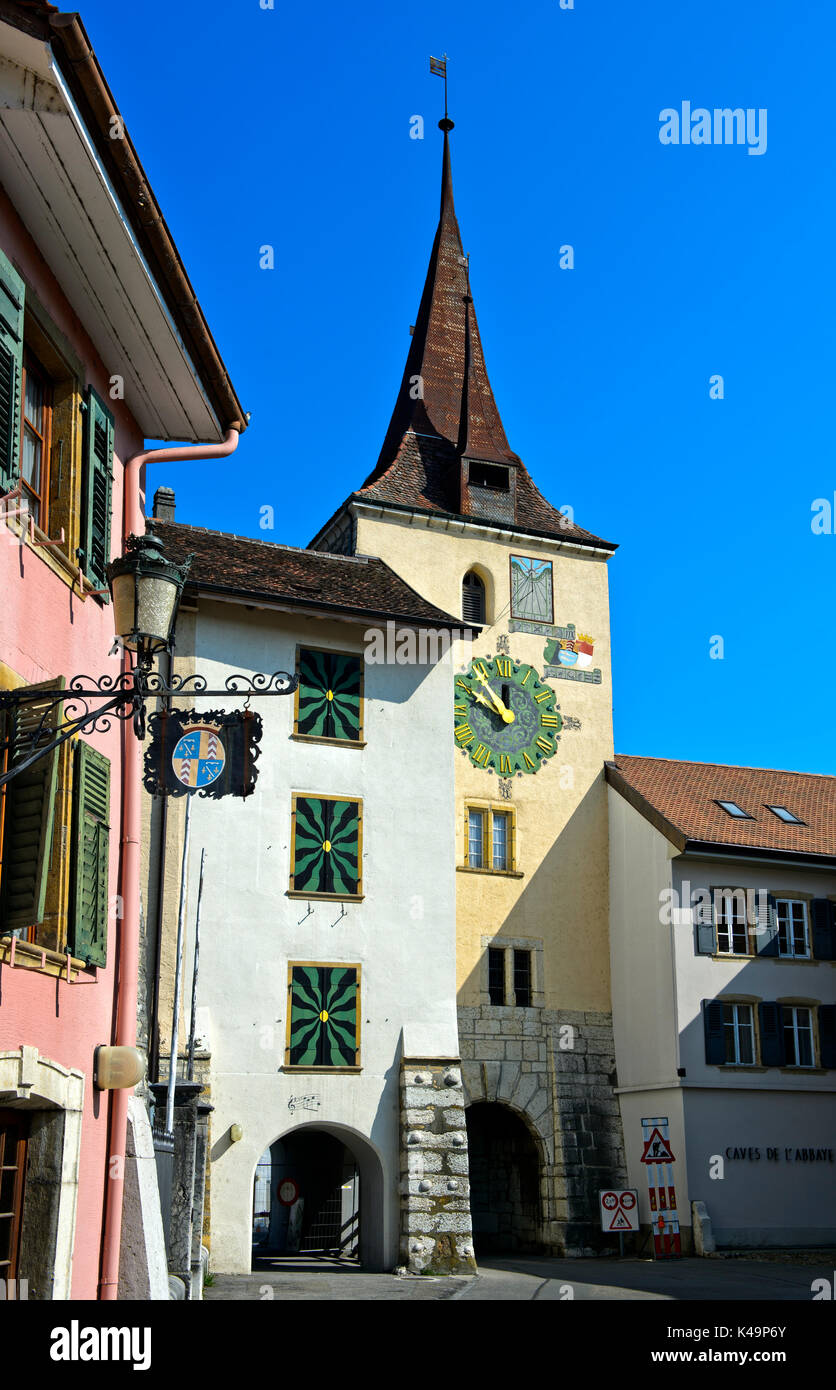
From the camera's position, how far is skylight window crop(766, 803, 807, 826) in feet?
101

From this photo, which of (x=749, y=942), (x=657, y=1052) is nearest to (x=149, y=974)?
(x=657, y=1052)

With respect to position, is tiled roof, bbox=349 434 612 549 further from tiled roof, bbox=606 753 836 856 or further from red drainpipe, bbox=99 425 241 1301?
red drainpipe, bbox=99 425 241 1301

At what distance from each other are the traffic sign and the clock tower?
142 centimetres

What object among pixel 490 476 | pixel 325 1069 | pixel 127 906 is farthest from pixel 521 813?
pixel 127 906

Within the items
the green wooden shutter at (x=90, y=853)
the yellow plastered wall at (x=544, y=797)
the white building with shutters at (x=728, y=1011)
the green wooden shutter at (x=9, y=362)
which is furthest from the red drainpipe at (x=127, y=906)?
the white building with shutters at (x=728, y=1011)

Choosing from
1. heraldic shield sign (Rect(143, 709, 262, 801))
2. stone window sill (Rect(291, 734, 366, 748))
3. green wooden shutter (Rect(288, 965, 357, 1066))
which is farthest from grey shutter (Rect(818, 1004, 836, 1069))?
heraldic shield sign (Rect(143, 709, 262, 801))

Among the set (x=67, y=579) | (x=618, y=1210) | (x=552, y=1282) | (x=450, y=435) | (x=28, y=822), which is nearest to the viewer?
(x=28, y=822)

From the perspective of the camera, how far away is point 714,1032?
2694cm

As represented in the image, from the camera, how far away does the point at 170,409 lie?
1084 cm

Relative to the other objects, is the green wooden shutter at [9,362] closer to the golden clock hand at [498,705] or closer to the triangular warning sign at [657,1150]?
the triangular warning sign at [657,1150]

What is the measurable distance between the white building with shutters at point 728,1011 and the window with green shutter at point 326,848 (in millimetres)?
7173

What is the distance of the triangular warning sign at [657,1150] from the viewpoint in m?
25.3

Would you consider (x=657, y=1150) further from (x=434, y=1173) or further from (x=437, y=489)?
(x=437, y=489)

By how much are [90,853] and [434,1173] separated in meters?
14.3
